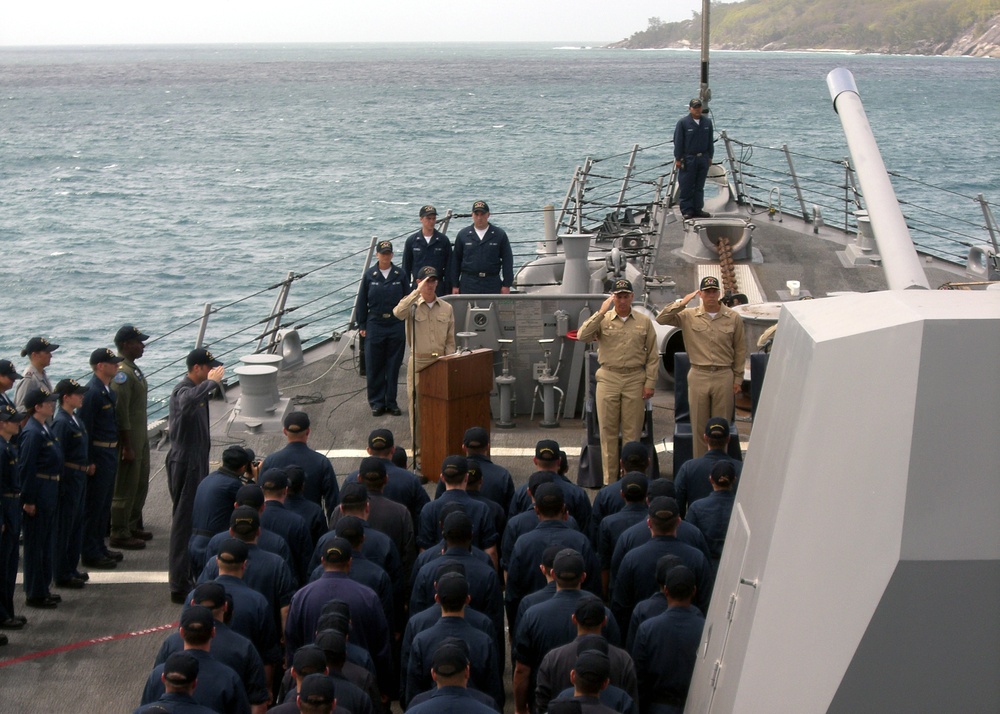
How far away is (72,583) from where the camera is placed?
7910mm

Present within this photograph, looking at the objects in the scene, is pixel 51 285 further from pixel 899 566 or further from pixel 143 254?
pixel 899 566

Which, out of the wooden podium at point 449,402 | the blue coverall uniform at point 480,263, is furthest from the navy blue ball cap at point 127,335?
the blue coverall uniform at point 480,263

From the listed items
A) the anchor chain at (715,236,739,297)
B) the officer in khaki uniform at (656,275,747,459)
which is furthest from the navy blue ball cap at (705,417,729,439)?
the anchor chain at (715,236,739,297)

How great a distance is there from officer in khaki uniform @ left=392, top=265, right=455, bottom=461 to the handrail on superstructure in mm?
4568

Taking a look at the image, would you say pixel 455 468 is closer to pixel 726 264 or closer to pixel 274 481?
pixel 274 481

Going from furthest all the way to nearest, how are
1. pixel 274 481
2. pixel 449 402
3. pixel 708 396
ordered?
1. pixel 449 402
2. pixel 708 396
3. pixel 274 481

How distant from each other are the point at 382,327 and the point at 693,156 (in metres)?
5.94

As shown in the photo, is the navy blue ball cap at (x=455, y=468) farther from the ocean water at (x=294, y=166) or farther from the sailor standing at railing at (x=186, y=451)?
the ocean water at (x=294, y=166)

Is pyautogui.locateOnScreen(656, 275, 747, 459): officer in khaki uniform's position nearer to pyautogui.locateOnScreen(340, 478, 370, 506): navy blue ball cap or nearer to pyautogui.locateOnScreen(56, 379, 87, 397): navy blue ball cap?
pyautogui.locateOnScreen(340, 478, 370, 506): navy blue ball cap

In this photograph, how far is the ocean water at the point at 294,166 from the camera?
32.9m

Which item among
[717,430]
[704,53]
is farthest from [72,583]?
[704,53]

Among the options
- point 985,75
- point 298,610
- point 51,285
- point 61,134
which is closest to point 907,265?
point 298,610

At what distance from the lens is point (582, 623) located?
15.7ft

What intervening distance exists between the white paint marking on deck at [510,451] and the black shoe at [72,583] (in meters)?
2.71
